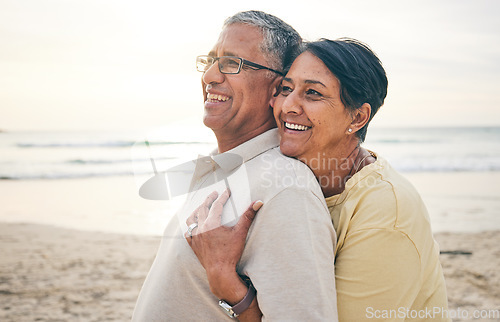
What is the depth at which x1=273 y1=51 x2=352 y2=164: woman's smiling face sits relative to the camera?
205 centimetres

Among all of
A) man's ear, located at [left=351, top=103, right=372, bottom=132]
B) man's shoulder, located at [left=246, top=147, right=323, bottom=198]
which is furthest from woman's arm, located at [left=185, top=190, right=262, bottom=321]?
man's ear, located at [left=351, top=103, right=372, bottom=132]

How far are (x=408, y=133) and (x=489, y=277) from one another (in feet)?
105

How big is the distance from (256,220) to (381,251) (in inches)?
20.2

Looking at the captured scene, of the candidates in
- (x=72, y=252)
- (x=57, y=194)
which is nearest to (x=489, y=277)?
(x=72, y=252)

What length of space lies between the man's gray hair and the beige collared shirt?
1.64ft

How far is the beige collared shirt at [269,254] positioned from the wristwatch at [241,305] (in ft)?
0.24

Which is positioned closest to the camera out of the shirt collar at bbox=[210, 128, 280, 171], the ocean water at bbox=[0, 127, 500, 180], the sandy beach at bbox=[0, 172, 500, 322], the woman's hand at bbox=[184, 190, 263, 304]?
the woman's hand at bbox=[184, 190, 263, 304]

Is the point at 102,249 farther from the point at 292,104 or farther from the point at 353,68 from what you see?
the point at 353,68

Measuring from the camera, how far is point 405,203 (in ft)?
6.03

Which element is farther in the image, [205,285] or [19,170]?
[19,170]

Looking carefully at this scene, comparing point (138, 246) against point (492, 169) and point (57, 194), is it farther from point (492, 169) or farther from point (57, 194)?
point (492, 169)

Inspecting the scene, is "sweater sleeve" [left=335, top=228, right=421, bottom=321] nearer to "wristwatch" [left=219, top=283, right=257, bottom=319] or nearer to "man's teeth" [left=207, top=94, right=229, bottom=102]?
"wristwatch" [left=219, top=283, right=257, bottom=319]

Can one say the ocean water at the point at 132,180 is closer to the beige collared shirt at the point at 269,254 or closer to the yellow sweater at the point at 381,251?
the beige collared shirt at the point at 269,254

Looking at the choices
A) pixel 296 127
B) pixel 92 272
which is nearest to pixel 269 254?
pixel 296 127
